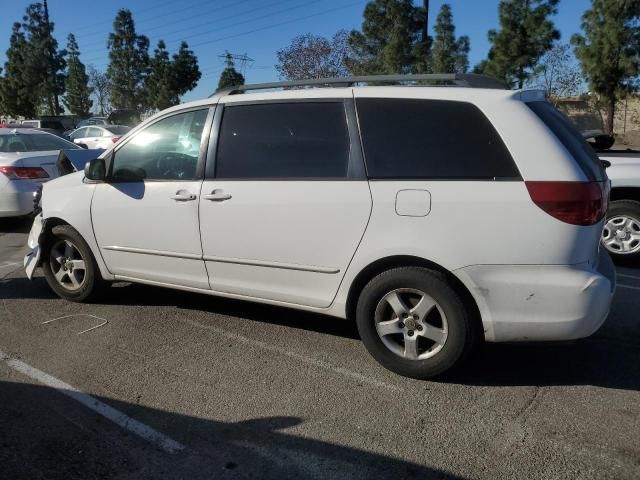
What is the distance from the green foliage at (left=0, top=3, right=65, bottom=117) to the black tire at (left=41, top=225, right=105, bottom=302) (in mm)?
48745

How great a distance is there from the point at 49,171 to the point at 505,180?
7492 mm

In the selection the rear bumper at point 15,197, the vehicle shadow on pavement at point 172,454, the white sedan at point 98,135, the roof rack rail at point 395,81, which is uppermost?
the white sedan at point 98,135

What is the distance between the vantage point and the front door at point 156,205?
427cm

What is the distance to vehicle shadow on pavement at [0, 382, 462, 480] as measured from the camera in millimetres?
2701

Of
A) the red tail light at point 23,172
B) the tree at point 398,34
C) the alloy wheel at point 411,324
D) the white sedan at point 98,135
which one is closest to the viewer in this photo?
the alloy wheel at point 411,324

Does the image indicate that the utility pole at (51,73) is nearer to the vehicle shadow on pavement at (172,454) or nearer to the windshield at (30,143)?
the windshield at (30,143)

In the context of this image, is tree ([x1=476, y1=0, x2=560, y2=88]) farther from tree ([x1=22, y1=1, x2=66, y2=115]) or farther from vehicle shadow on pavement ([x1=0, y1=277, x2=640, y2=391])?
tree ([x1=22, y1=1, x2=66, y2=115])

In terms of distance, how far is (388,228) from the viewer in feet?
11.4

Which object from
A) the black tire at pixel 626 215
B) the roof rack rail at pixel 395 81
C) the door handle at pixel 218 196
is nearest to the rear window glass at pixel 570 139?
the roof rack rail at pixel 395 81

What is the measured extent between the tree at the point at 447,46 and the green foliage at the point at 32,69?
34914 mm

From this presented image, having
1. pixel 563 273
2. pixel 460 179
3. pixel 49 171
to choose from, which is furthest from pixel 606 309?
pixel 49 171

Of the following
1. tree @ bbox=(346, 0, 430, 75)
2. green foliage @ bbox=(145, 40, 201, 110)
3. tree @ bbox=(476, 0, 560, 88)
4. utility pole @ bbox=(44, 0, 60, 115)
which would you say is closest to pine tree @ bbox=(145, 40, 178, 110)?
green foliage @ bbox=(145, 40, 201, 110)

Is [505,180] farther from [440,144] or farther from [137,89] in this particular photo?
[137,89]

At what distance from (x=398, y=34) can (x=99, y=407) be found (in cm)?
2521
